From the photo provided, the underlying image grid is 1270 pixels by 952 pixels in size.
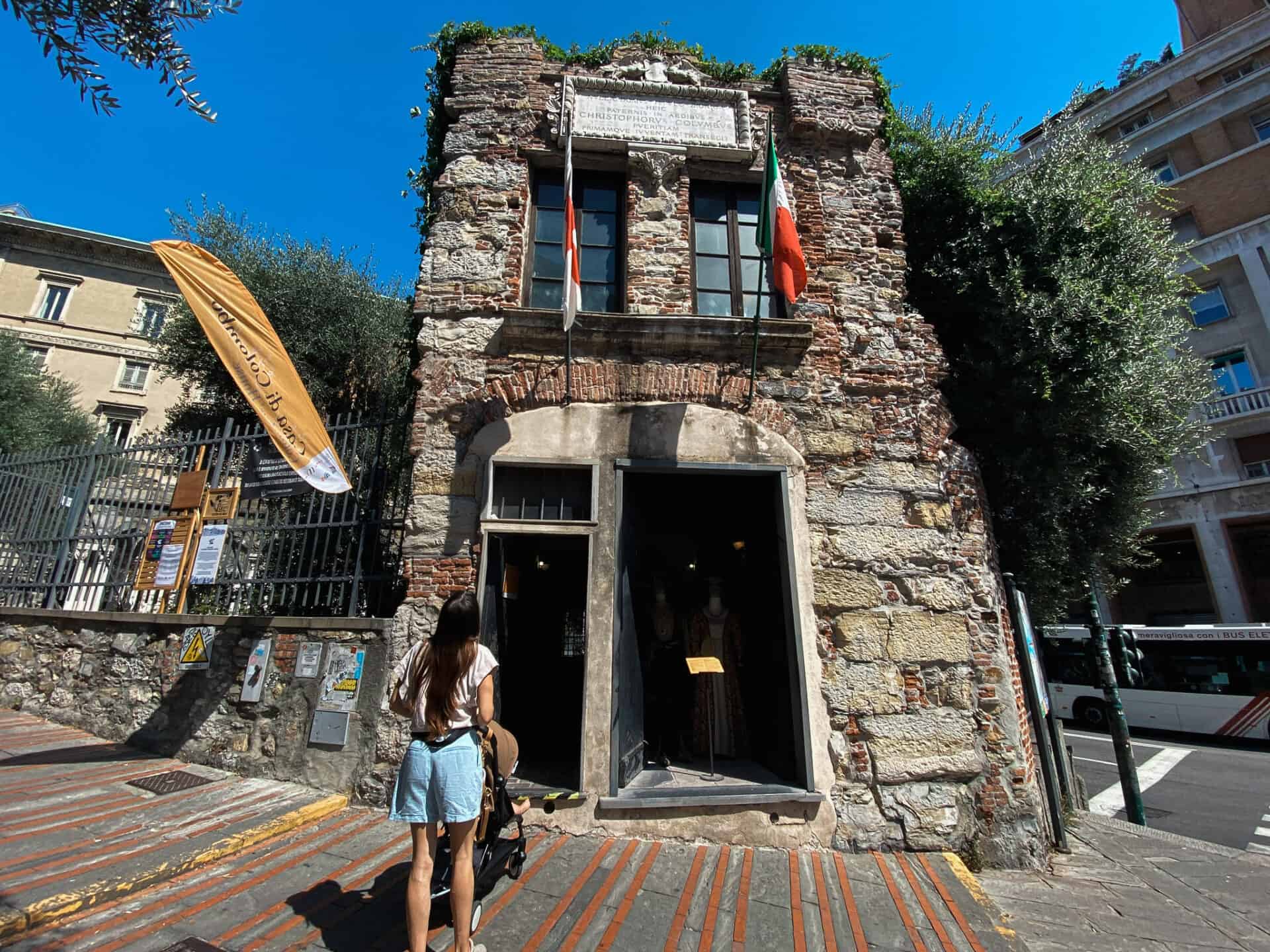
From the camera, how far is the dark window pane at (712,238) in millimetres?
5984

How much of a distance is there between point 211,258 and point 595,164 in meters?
3.85

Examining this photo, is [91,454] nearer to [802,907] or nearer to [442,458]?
[442,458]

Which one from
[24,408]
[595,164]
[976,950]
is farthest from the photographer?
[24,408]

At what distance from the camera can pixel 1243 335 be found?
734 inches

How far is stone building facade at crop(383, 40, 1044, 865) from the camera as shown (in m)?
4.28

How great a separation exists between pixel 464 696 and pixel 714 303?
4541 mm

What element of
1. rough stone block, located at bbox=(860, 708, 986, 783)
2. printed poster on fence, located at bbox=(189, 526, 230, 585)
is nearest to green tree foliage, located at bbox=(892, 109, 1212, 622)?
rough stone block, located at bbox=(860, 708, 986, 783)

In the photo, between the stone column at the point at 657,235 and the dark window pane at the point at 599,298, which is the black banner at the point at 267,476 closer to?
the dark window pane at the point at 599,298

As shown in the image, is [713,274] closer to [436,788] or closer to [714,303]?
[714,303]

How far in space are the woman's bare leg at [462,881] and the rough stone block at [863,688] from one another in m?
2.98

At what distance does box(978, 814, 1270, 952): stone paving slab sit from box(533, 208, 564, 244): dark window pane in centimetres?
660

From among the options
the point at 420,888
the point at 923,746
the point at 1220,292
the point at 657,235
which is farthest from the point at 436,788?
the point at 1220,292

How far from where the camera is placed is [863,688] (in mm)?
4430

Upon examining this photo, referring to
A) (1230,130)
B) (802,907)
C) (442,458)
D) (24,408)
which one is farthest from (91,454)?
(1230,130)
